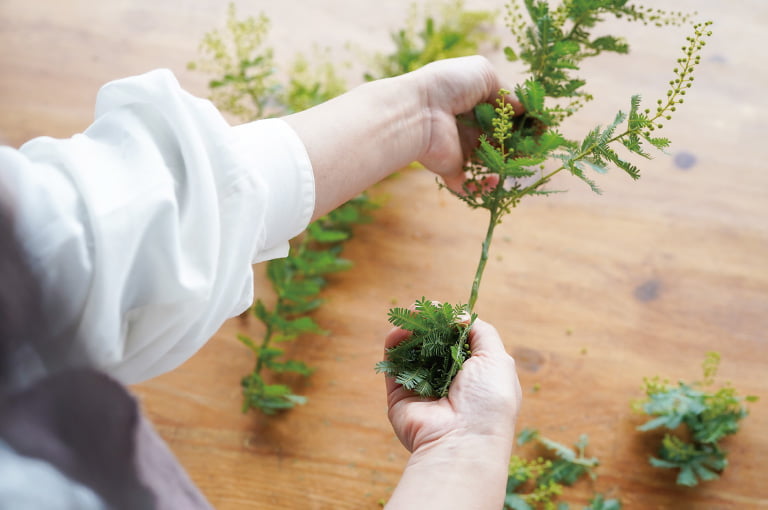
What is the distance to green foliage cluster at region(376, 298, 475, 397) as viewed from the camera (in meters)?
0.65

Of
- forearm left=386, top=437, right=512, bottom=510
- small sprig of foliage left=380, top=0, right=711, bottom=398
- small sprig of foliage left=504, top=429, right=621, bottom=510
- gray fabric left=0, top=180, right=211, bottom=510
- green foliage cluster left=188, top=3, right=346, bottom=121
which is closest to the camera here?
gray fabric left=0, top=180, right=211, bottom=510

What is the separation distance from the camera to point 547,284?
97cm

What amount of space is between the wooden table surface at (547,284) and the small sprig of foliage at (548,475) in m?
0.02

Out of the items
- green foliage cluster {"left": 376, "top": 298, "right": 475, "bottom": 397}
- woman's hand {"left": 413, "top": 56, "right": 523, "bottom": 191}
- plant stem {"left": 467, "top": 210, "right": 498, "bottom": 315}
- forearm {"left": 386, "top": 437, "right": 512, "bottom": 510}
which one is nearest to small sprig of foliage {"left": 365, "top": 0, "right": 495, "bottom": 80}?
woman's hand {"left": 413, "top": 56, "right": 523, "bottom": 191}

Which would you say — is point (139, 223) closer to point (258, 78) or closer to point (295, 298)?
point (295, 298)

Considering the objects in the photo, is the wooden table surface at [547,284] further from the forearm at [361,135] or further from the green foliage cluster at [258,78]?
the forearm at [361,135]

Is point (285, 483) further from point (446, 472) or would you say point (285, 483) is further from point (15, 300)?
point (15, 300)

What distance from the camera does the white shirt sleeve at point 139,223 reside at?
49 centimetres

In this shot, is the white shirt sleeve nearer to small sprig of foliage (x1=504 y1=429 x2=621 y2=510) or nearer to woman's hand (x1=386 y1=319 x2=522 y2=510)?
woman's hand (x1=386 y1=319 x2=522 y2=510)

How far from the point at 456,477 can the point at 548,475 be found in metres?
0.31

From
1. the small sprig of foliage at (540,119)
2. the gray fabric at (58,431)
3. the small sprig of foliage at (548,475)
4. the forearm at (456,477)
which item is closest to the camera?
the gray fabric at (58,431)

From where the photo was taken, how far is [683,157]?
1063 mm

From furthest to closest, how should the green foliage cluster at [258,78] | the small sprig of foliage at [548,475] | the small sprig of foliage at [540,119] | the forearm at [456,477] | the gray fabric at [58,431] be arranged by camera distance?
the green foliage cluster at [258,78] → the small sprig of foliage at [548,475] → the small sprig of foliage at [540,119] → the forearm at [456,477] → the gray fabric at [58,431]

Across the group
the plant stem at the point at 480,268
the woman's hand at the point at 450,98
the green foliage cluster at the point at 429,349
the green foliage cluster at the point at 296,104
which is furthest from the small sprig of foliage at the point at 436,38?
the green foliage cluster at the point at 429,349
